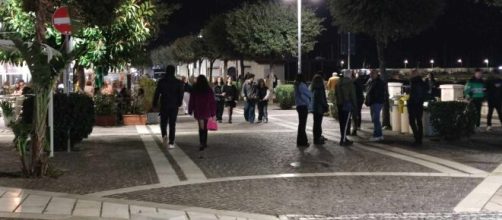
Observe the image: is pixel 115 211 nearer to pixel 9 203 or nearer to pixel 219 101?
pixel 9 203

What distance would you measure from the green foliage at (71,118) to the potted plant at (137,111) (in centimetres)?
694

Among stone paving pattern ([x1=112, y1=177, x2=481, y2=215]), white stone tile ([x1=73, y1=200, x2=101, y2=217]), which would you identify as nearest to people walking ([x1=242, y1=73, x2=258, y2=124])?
stone paving pattern ([x1=112, y1=177, x2=481, y2=215])

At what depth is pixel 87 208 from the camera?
7.63 meters

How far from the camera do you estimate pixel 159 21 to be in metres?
19.8

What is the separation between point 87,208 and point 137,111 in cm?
1298

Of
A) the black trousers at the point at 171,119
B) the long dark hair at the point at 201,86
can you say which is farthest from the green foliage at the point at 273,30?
the long dark hair at the point at 201,86

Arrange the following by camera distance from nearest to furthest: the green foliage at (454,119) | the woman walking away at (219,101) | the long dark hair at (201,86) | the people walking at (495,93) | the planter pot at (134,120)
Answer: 1. the long dark hair at (201,86)
2. the green foliage at (454,119)
3. the people walking at (495,93)
4. the planter pot at (134,120)
5. the woman walking away at (219,101)

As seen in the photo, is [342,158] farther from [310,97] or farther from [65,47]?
[65,47]

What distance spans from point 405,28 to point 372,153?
255 inches

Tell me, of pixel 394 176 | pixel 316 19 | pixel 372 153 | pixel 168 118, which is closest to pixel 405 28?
pixel 372 153

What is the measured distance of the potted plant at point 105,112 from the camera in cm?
1962

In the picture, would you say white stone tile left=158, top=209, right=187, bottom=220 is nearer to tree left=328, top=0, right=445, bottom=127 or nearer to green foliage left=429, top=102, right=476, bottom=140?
green foliage left=429, top=102, right=476, bottom=140

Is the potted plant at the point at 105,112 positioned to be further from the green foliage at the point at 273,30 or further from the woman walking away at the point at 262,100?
the green foliage at the point at 273,30

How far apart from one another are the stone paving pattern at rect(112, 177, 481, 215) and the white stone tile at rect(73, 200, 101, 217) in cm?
55
